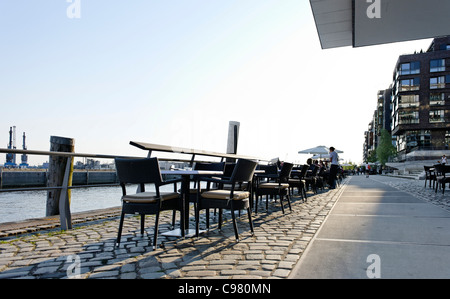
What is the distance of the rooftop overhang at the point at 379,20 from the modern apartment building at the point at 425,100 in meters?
59.1

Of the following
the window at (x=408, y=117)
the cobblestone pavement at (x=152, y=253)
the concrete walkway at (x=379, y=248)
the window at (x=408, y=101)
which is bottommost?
the cobblestone pavement at (x=152, y=253)

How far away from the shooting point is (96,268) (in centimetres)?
302

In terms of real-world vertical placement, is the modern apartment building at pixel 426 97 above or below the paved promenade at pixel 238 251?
above

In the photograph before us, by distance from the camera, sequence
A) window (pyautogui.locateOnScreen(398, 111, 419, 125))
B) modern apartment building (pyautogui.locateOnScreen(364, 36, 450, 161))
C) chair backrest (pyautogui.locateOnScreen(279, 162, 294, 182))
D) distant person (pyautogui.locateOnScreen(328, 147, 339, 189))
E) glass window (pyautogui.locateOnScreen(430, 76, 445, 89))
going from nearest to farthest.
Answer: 1. chair backrest (pyautogui.locateOnScreen(279, 162, 294, 182))
2. distant person (pyautogui.locateOnScreen(328, 147, 339, 189))
3. modern apartment building (pyautogui.locateOnScreen(364, 36, 450, 161))
4. glass window (pyautogui.locateOnScreen(430, 76, 445, 89))
5. window (pyautogui.locateOnScreen(398, 111, 419, 125))

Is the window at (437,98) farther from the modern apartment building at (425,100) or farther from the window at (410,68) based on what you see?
the window at (410,68)

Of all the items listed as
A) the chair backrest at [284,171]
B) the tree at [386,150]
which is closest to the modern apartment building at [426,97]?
the tree at [386,150]

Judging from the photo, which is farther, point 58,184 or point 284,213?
point 284,213

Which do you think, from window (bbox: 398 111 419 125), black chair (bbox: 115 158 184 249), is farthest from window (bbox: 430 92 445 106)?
black chair (bbox: 115 158 184 249)

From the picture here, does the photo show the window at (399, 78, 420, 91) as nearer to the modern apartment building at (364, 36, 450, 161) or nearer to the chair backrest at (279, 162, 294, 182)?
the modern apartment building at (364, 36, 450, 161)

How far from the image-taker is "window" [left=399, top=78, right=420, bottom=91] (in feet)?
205

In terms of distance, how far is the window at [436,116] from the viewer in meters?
60.9
